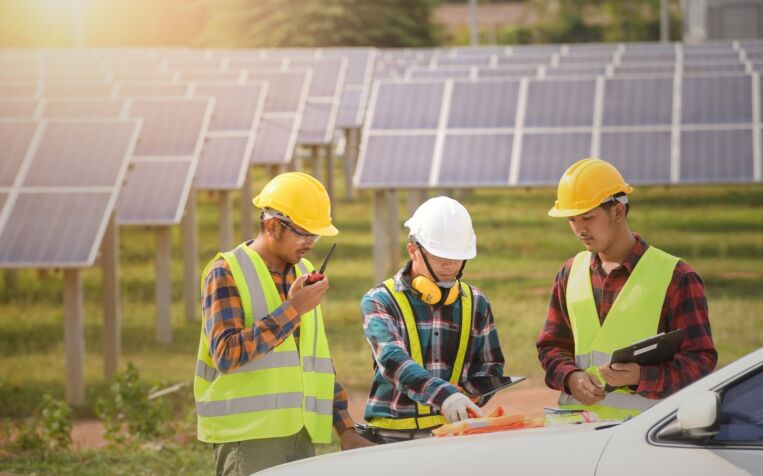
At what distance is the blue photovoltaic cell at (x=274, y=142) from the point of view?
21984 millimetres

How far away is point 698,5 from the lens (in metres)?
72.8

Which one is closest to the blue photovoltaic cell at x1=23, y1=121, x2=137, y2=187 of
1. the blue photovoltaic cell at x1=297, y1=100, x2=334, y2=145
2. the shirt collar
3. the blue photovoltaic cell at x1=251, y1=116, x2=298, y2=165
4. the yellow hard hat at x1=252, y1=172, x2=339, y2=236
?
the blue photovoltaic cell at x1=251, y1=116, x2=298, y2=165

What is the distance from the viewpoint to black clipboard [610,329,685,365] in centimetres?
551

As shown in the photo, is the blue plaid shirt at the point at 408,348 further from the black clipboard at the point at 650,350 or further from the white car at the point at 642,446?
the white car at the point at 642,446

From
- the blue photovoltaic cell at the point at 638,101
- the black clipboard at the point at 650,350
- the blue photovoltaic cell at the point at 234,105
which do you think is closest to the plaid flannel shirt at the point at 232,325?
the black clipboard at the point at 650,350

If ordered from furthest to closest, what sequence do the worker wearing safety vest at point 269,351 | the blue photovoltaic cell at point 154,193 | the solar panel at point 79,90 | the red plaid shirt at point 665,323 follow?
the solar panel at point 79,90
the blue photovoltaic cell at point 154,193
the worker wearing safety vest at point 269,351
the red plaid shirt at point 665,323

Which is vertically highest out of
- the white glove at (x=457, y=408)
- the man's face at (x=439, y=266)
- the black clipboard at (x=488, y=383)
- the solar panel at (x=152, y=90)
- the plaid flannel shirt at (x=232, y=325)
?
the solar panel at (x=152, y=90)

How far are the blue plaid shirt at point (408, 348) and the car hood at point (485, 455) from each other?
67cm

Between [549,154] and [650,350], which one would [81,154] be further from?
[650,350]

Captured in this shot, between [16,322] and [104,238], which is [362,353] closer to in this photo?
[104,238]

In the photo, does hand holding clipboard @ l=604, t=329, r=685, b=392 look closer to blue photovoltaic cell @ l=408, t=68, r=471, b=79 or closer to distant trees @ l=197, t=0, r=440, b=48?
blue photovoltaic cell @ l=408, t=68, r=471, b=79

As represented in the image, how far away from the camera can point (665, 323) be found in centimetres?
591

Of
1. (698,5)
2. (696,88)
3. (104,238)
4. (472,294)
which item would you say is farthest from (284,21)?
(472,294)

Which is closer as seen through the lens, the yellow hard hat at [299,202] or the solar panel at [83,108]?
the yellow hard hat at [299,202]
